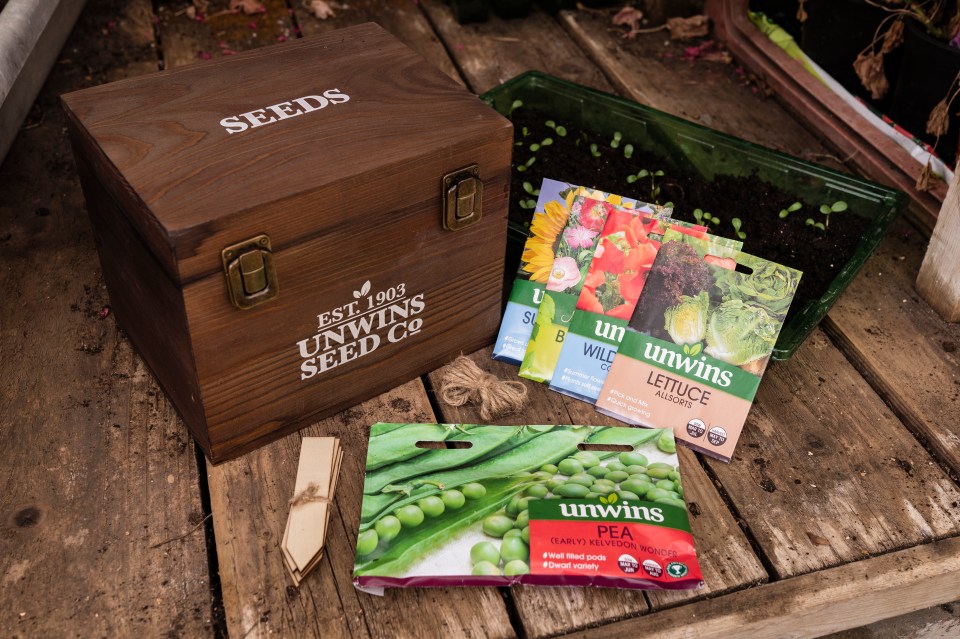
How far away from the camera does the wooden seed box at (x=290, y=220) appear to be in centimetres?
102

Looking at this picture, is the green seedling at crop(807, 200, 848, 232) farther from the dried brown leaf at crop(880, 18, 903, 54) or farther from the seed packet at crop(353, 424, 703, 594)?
the seed packet at crop(353, 424, 703, 594)

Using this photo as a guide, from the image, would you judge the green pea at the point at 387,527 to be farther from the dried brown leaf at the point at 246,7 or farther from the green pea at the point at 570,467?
the dried brown leaf at the point at 246,7

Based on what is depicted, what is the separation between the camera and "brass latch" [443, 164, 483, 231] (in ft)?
3.82

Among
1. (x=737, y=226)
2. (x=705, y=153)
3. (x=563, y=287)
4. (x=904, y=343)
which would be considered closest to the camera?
(x=563, y=287)

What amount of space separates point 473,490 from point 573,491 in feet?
0.43

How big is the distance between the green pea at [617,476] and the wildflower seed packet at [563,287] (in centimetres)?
22

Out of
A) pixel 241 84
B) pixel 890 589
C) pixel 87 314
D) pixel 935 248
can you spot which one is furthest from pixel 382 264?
pixel 935 248

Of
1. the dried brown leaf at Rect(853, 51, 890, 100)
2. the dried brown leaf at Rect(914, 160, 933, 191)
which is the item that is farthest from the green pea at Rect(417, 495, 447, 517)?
the dried brown leaf at Rect(853, 51, 890, 100)

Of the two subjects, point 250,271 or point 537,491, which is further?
point 537,491

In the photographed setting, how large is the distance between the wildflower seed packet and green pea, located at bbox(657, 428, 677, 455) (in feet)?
0.66

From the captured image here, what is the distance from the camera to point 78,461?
47.7 inches

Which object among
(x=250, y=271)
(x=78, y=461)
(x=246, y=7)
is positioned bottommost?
(x=78, y=461)

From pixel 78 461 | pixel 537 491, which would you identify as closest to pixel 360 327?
pixel 537 491

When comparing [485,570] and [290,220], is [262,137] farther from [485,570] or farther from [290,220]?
[485,570]
